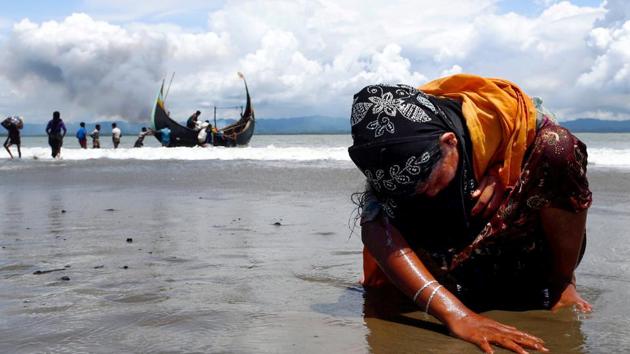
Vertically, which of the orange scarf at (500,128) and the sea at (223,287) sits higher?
the orange scarf at (500,128)

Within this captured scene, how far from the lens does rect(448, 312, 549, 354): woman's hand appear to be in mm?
1879

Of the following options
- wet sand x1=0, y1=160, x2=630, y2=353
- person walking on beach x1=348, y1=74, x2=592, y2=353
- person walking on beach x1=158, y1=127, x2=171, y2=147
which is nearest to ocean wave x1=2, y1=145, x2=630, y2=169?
person walking on beach x1=158, y1=127, x2=171, y2=147

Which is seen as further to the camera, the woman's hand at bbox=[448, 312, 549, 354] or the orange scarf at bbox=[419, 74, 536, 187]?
the orange scarf at bbox=[419, 74, 536, 187]

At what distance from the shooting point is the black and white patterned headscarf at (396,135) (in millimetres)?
1947

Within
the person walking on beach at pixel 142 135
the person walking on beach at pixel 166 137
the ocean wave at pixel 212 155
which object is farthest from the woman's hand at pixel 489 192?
the person walking on beach at pixel 166 137

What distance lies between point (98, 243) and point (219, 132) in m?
24.9

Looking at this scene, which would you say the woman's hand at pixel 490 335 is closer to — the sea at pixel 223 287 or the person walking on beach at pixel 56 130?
the sea at pixel 223 287

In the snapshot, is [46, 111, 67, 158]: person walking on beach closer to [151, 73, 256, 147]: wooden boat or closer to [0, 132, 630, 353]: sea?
[151, 73, 256, 147]: wooden boat

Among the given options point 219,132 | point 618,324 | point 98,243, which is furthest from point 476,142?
point 219,132

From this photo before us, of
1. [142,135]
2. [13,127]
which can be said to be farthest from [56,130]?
[142,135]

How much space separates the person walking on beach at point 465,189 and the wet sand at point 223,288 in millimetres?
166

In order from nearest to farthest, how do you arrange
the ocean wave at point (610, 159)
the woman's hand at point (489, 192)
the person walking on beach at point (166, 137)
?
1. the woman's hand at point (489, 192)
2. the ocean wave at point (610, 159)
3. the person walking on beach at point (166, 137)

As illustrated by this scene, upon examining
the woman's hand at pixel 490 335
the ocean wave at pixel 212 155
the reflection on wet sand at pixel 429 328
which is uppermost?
the woman's hand at pixel 490 335

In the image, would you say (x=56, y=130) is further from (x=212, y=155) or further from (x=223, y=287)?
(x=223, y=287)
